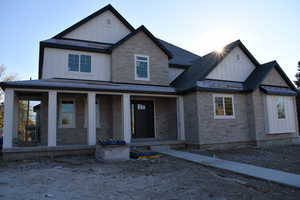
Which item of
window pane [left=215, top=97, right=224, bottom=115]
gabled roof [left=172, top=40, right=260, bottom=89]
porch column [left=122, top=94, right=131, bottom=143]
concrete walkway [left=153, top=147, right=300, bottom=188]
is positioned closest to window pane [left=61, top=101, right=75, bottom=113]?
porch column [left=122, top=94, right=131, bottom=143]

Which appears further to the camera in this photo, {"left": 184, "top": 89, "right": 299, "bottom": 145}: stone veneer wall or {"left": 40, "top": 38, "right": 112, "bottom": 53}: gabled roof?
{"left": 40, "top": 38, "right": 112, "bottom": 53}: gabled roof

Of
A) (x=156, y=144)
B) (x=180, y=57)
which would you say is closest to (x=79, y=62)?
(x=156, y=144)

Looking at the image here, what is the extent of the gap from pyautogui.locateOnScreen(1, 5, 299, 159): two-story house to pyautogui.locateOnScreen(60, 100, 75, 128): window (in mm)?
49

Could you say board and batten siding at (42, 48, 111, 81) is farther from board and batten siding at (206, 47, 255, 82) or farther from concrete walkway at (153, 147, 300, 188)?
concrete walkway at (153, 147, 300, 188)

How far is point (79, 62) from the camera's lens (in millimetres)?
11594

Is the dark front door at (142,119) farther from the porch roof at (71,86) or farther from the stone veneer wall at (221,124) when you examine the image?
the stone veneer wall at (221,124)

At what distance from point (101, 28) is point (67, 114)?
18.4 feet

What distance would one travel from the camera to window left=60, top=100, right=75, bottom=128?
36.2 feet

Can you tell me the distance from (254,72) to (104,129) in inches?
373

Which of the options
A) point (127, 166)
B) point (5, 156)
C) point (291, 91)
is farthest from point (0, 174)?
point (291, 91)

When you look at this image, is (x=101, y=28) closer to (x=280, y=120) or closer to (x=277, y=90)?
(x=277, y=90)

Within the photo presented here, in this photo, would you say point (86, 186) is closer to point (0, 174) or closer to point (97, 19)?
point (0, 174)

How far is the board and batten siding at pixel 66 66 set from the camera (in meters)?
11.0

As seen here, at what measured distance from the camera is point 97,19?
13000 mm
